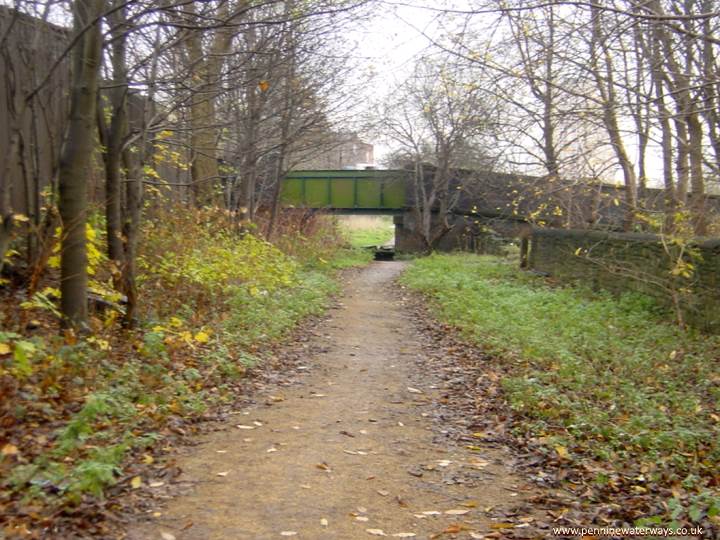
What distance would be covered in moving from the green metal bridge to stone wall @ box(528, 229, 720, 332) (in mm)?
15101

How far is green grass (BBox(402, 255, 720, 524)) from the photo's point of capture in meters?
6.49

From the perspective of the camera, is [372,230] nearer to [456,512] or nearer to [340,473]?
[340,473]

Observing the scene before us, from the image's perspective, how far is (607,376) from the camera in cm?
912

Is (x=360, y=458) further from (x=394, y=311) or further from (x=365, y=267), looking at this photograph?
(x=365, y=267)

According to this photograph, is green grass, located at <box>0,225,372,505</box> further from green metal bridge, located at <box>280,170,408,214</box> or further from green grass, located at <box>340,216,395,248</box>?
green grass, located at <box>340,216,395,248</box>

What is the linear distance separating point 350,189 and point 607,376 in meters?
28.6

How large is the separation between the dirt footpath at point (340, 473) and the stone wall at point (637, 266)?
6.18 metres

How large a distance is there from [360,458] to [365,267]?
23.3 m

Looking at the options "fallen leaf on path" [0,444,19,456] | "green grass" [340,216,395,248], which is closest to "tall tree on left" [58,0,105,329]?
"fallen leaf on path" [0,444,19,456]

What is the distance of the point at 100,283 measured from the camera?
9.66 metres

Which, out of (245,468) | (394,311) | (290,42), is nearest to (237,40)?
(290,42)

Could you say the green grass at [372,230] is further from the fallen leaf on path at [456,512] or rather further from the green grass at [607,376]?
the fallen leaf on path at [456,512]

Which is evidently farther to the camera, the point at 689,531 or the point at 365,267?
the point at 365,267

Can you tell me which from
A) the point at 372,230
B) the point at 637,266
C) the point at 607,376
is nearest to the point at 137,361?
the point at 607,376
